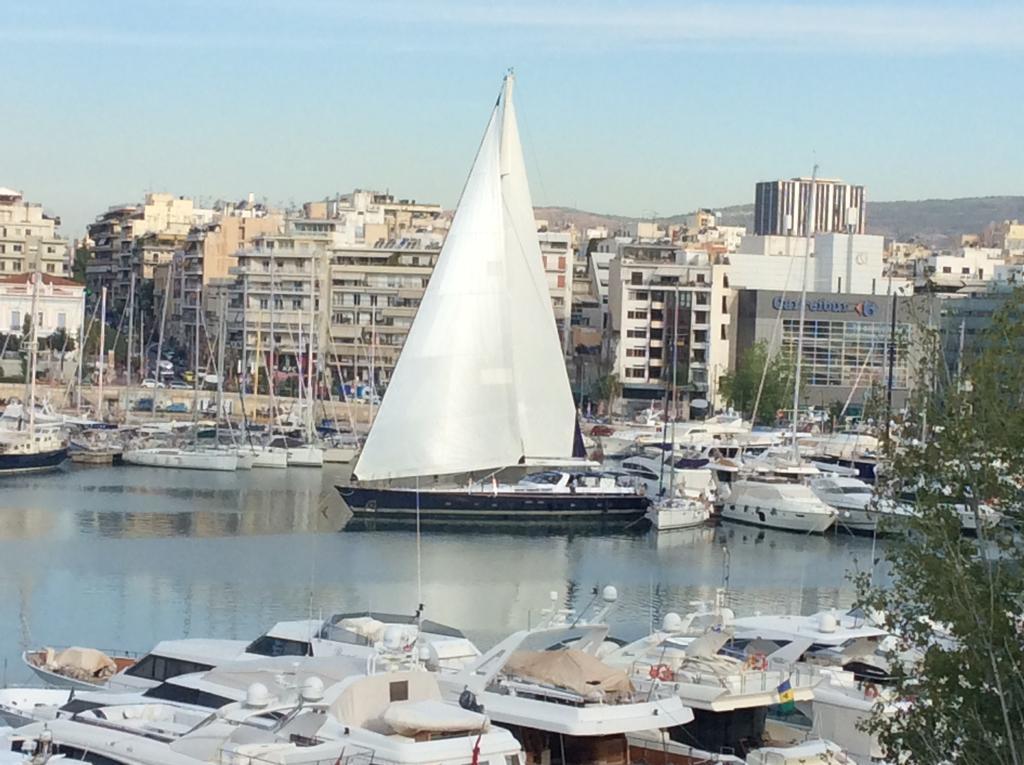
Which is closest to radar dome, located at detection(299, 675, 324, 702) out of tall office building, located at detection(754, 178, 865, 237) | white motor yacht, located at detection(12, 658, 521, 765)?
white motor yacht, located at detection(12, 658, 521, 765)

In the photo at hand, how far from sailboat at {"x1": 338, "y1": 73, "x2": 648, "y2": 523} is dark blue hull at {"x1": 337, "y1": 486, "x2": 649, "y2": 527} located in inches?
0.6

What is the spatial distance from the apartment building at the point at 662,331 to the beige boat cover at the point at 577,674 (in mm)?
44969

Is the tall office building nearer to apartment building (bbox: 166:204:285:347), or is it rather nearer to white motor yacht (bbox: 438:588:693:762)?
apartment building (bbox: 166:204:285:347)

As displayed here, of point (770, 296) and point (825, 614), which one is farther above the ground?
point (770, 296)

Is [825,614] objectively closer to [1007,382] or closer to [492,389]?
[1007,382]

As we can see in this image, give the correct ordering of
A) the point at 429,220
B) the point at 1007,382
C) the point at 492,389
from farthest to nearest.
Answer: the point at 429,220, the point at 492,389, the point at 1007,382

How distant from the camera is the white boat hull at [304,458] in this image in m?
44.6

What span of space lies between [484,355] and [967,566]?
23.7 m

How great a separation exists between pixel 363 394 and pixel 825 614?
4016 centimetres

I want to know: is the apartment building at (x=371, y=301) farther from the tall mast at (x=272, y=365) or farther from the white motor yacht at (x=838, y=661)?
the white motor yacht at (x=838, y=661)

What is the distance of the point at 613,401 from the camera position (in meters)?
57.3

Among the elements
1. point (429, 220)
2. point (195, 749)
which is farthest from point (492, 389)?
point (429, 220)

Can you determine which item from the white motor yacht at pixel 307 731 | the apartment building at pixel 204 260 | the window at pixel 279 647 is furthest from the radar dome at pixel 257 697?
the apartment building at pixel 204 260

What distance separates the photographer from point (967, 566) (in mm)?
9789
